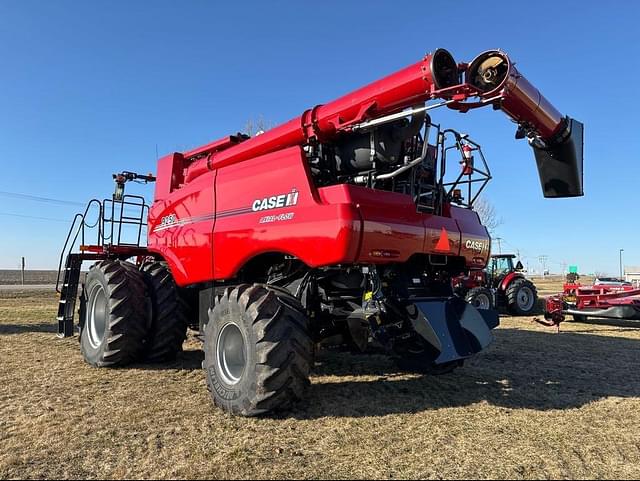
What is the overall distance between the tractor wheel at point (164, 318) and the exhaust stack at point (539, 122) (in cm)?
456

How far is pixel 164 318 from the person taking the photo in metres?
6.51

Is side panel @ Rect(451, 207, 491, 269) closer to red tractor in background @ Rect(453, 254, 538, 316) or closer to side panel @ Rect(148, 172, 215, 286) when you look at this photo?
side panel @ Rect(148, 172, 215, 286)

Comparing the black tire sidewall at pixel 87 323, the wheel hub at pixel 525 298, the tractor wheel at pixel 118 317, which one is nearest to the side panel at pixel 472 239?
the tractor wheel at pixel 118 317

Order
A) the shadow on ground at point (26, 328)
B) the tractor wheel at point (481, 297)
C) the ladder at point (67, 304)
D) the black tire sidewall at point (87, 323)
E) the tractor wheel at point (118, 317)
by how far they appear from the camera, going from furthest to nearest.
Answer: the tractor wheel at point (481, 297), the shadow on ground at point (26, 328), the ladder at point (67, 304), the black tire sidewall at point (87, 323), the tractor wheel at point (118, 317)

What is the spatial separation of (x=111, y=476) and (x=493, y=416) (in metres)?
3.24

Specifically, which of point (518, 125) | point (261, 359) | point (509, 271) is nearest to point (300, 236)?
point (261, 359)

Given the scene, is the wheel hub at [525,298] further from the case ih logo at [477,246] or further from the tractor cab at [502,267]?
the case ih logo at [477,246]

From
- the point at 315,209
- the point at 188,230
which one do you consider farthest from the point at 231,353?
the point at 188,230

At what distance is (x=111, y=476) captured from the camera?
3215 millimetres

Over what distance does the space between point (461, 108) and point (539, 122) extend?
3.38 ft

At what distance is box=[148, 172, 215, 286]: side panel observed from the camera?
5.84 meters

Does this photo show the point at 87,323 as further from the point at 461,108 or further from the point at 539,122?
the point at 539,122

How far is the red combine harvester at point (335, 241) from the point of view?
171 inches

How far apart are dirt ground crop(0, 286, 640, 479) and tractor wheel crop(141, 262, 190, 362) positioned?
229mm
